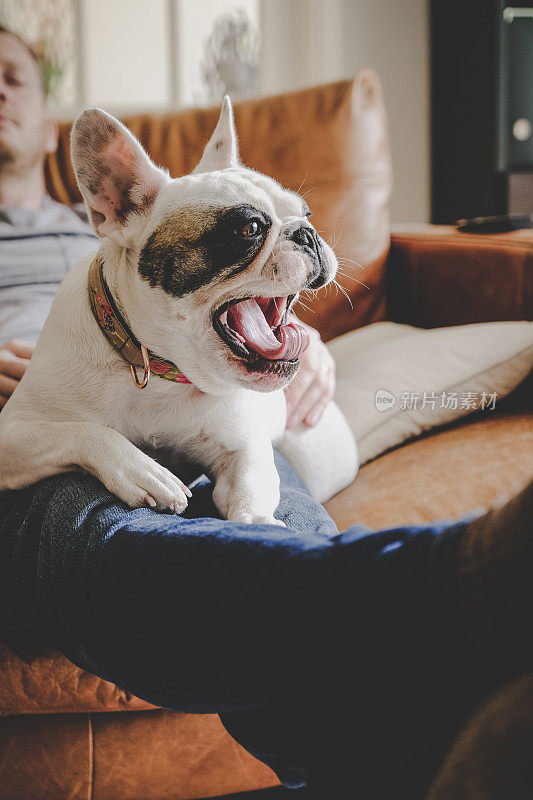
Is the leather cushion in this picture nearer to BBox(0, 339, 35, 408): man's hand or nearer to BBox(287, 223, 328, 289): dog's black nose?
BBox(287, 223, 328, 289): dog's black nose

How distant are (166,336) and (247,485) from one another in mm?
197

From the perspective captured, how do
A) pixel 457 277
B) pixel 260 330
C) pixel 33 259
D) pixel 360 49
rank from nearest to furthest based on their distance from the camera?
pixel 260 330, pixel 33 259, pixel 457 277, pixel 360 49

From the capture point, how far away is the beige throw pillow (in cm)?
122

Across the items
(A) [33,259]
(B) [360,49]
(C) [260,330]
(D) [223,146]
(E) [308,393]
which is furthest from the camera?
(B) [360,49]

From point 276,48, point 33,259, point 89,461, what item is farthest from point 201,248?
point 276,48

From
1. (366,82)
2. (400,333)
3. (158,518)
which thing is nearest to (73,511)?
(158,518)

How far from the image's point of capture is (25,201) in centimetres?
153

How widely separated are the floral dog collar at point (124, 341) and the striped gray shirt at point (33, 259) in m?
0.44

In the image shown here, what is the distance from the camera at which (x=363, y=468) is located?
3.94 ft

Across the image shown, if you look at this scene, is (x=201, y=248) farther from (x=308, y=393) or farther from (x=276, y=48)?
Answer: (x=276, y=48)

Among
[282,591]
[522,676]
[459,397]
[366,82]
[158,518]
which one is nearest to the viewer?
[522,676]

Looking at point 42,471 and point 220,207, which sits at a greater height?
point 220,207

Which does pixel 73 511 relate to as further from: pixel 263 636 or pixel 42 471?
pixel 263 636

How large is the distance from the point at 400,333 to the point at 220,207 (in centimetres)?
72
